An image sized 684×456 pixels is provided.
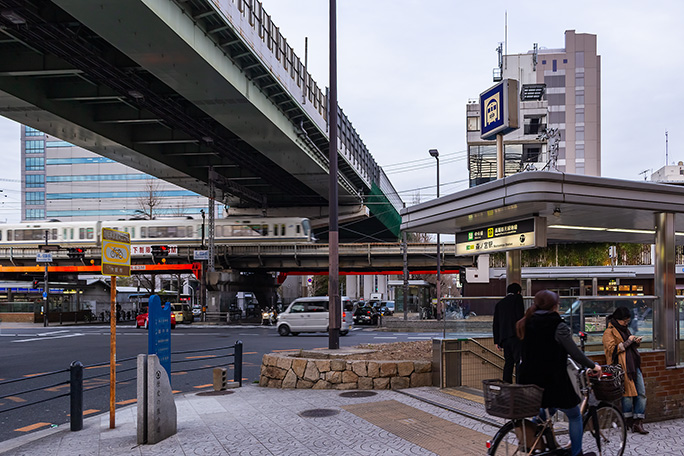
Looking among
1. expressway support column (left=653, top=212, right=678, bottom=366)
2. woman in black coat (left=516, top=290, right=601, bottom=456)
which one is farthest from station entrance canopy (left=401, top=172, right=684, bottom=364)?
woman in black coat (left=516, top=290, right=601, bottom=456)

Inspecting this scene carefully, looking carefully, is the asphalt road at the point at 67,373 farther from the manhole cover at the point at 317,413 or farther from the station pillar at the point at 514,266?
the station pillar at the point at 514,266

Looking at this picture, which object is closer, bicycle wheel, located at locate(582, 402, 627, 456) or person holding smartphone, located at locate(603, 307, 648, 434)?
bicycle wheel, located at locate(582, 402, 627, 456)

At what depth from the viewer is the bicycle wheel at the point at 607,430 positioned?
238 inches

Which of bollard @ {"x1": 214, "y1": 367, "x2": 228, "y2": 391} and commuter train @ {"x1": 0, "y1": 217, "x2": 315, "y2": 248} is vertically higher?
commuter train @ {"x1": 0, "y1": 217, "x2": 315, "y2": 248}

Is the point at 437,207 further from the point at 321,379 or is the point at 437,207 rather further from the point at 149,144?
the point at 149,144

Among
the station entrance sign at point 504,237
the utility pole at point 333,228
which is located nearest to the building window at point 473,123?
the utility pole at point 333,228

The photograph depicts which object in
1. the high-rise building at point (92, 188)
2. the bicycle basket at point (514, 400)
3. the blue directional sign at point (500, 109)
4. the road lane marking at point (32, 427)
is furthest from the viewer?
the high-rise building at point (92, 188)

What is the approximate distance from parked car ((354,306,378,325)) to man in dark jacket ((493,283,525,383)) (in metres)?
34.0

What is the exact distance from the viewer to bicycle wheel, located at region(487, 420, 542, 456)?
5.41m

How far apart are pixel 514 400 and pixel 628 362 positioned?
3433mm

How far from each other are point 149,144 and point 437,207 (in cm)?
3139

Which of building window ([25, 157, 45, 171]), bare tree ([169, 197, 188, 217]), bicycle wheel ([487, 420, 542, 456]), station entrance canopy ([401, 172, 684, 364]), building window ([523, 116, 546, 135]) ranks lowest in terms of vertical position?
bicycle wheel ([487, 420, 542, 456])

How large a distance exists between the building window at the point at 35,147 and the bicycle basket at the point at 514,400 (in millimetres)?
137794

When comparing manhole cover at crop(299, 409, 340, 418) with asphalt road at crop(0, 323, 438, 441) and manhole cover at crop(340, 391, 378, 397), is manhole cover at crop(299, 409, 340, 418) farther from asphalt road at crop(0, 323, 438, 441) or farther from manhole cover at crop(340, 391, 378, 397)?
asphalt road at crop(0, 323, 438, 441)
